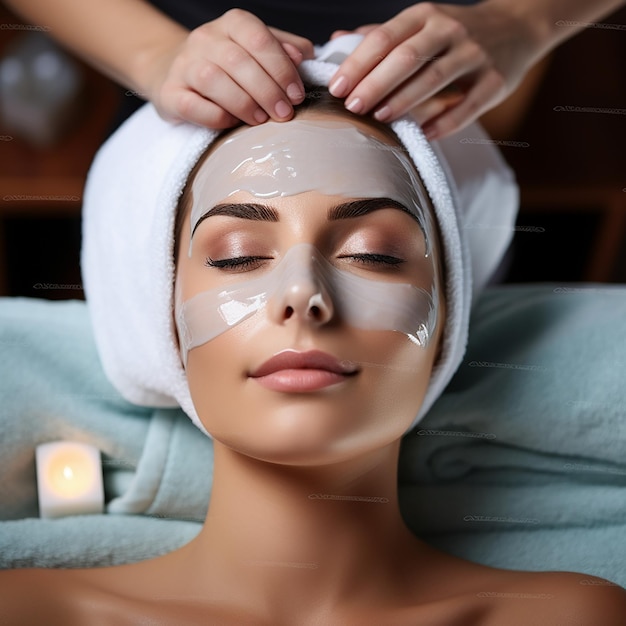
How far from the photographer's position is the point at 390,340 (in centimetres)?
70

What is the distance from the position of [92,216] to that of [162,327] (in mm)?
215

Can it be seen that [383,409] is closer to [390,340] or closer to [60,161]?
[390,340]

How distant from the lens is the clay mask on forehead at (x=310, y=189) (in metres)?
0.69

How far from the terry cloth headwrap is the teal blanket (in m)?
0.07

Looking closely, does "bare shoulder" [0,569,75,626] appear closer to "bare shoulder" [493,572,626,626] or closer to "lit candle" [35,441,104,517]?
"lit candle" [35,441,104,517]

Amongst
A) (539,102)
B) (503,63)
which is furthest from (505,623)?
(539,102)

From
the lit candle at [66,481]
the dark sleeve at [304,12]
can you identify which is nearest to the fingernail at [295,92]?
the dark sleeve at [304,12]

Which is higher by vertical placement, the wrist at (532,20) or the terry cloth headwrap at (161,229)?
the wrist at (532,20)

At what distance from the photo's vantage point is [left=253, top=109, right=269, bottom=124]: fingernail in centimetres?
75

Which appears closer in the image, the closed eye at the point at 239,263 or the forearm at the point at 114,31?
the closed eye at the point at 239,263

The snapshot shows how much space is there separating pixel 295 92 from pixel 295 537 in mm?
413

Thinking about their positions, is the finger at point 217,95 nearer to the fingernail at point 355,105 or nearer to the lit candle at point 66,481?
the fingernail at point 355,105

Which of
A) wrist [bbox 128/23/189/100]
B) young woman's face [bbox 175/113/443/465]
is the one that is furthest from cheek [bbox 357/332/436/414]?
wrist [bbox 128/23/189/100]

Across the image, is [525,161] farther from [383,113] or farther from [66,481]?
[66,481]
